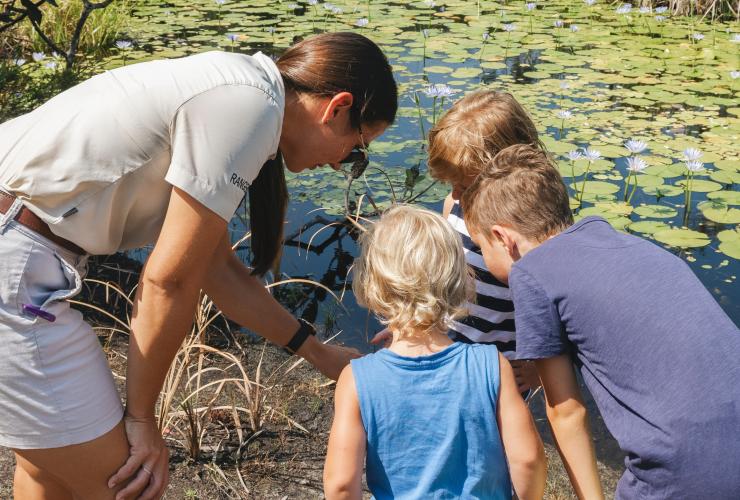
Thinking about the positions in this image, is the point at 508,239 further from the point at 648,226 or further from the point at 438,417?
the point at 648,226

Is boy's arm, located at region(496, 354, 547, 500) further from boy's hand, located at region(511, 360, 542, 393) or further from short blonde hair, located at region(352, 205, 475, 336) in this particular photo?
boy's hand, located at region(511, 360, 542, 393)

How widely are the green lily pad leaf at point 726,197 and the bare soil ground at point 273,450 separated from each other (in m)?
1.46

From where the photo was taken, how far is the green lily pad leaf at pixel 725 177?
3547mm

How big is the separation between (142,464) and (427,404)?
1.62ft

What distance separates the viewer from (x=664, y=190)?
3.56 m

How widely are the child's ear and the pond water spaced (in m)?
1.31

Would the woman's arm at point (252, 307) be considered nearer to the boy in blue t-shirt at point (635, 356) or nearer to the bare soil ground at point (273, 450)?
→ the bare soil ground at point (273, 450)

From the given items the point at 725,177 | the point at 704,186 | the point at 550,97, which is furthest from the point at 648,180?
the point at 550,97

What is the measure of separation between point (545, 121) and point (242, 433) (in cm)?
271

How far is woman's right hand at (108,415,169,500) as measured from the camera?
1.33 m

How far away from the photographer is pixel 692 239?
3.16 m

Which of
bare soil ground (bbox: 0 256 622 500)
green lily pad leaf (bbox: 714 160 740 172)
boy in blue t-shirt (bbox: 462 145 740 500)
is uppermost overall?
boy in blue t-shirt (bbox: 462 145 740 500)

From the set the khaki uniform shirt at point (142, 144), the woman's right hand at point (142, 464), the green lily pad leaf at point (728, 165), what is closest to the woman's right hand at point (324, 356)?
the woman's right hand at point (142, 464)

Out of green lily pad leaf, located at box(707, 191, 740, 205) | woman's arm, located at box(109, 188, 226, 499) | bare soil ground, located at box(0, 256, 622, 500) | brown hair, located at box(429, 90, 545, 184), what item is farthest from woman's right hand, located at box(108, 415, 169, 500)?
green lily pad leaf, located at box(707, 191, 740, 205)
